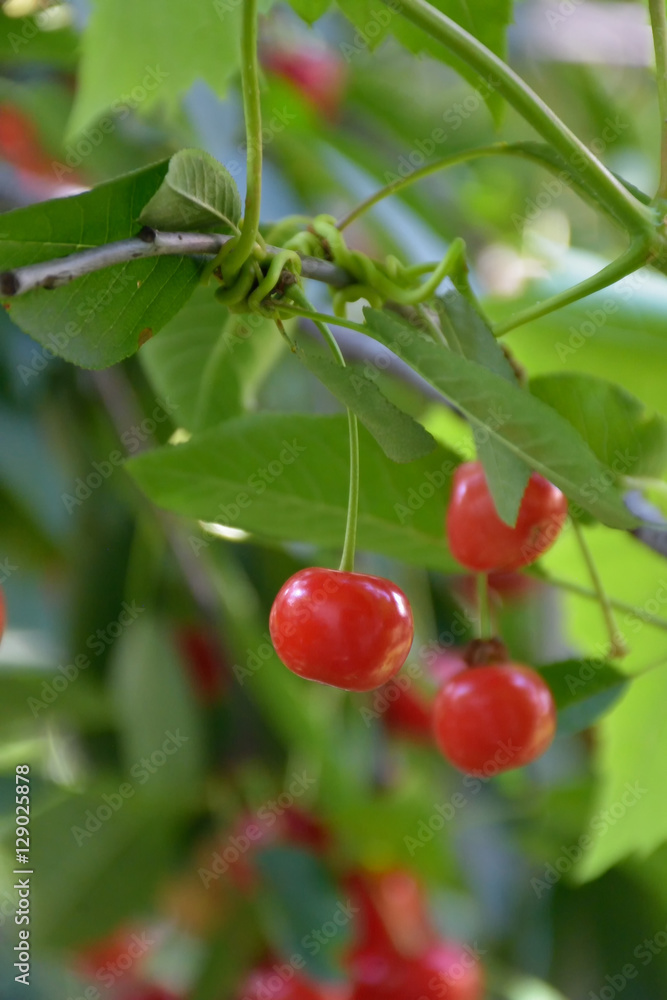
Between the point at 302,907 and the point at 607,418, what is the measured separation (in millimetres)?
874

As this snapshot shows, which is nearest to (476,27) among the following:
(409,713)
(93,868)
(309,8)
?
(309,8)

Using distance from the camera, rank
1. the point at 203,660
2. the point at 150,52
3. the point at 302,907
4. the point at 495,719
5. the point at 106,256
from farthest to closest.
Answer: the point at 203,660, the point at 302,907, the point at 150,52, the point at 495,719, the point at 106,256

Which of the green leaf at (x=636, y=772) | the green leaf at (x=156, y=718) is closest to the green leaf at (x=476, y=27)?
the green leaf at (x=636, y=772)

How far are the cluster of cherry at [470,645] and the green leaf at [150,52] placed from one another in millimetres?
460

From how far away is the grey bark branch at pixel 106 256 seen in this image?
335 millimetres

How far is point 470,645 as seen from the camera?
2.14ft

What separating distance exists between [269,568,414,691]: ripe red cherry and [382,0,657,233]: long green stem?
0.21 metres

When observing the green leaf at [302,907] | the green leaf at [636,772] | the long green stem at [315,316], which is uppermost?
the long green stem at [315,316]

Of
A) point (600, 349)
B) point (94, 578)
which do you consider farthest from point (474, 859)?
point (600, 349)

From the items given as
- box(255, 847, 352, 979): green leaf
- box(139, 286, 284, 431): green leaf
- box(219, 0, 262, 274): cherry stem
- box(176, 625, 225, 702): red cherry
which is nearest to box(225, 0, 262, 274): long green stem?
box(219, 0, 262, 274): cherry stem

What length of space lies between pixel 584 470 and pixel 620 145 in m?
1.97

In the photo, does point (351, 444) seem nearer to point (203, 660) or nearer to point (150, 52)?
point (150, 52)

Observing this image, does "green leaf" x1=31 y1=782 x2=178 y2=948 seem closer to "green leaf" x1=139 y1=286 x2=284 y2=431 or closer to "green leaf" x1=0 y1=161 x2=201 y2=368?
"green leaf" x1=139 y1=286 x2=284 y2=431

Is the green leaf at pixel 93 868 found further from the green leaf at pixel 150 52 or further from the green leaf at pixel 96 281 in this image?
the green leaf at pixel 96 281
